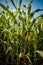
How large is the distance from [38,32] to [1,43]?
47cm

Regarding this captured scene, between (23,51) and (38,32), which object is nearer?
(23,51)

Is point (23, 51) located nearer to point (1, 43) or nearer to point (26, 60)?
point (26, 60)

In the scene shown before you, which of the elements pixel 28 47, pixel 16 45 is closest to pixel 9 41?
pixel 16 45

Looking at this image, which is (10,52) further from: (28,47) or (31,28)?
(31,28)

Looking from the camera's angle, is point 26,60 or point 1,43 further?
point 1,43

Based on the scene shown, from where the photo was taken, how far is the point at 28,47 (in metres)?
1.68

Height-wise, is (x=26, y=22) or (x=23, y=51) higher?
(x=26, y=22)

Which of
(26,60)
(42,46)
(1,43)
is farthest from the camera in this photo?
(1,43)

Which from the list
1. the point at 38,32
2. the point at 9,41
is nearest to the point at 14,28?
the point at 9,41

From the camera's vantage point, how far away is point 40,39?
5.77ft

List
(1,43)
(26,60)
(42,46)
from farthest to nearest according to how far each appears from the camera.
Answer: (1,43) < (42,46) < (26,60)

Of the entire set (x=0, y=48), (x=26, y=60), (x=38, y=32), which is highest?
(x=38, y=32)

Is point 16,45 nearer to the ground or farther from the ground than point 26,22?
nearer to the ground

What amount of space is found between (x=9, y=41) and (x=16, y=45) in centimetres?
11
